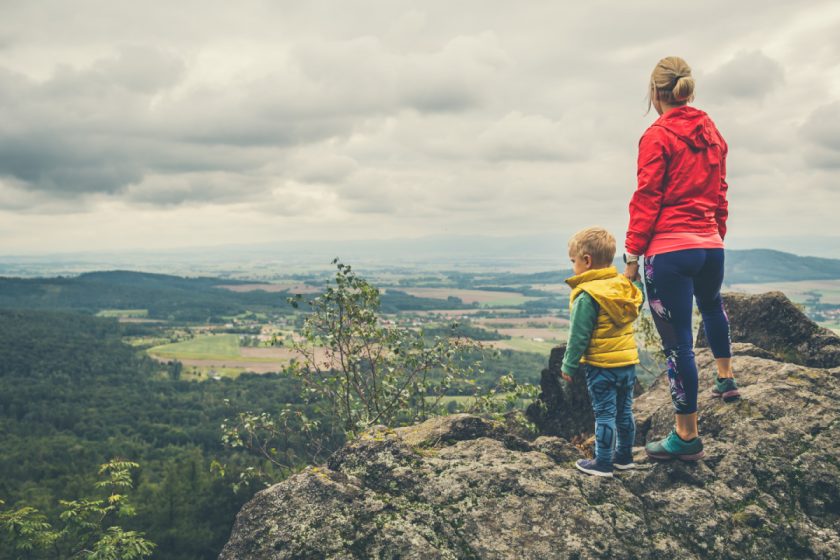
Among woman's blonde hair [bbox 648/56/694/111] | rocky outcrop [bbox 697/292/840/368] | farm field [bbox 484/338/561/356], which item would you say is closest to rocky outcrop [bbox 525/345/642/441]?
rocky outcrop [bbox 697/292/840/368]

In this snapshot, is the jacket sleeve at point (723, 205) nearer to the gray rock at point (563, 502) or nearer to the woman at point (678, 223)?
the woman at point (678, 223)

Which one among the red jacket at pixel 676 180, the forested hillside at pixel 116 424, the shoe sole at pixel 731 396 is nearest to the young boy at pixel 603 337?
the red jacket at pixel 676 180

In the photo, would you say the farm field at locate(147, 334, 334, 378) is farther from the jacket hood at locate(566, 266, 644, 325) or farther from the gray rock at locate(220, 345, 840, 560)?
the jacket hood at locate(566, 266, 644, 325)

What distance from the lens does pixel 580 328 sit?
5957 mm

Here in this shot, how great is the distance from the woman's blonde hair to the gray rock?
4114 mm

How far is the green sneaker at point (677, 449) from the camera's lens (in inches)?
239

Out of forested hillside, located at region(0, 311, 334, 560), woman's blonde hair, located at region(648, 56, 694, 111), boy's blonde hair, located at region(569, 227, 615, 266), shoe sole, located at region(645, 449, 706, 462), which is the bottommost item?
forested hillside, located at region(0, 311, 334, 560)

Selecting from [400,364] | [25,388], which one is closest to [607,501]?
[400,364]

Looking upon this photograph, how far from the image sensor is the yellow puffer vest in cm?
587

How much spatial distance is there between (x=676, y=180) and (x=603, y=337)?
2000mm

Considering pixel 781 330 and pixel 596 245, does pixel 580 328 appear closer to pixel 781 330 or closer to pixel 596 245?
pixel 596 245

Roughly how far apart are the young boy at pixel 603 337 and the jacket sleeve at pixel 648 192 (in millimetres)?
297

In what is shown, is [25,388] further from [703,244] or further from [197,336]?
[703,244]

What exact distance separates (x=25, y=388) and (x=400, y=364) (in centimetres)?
15202
